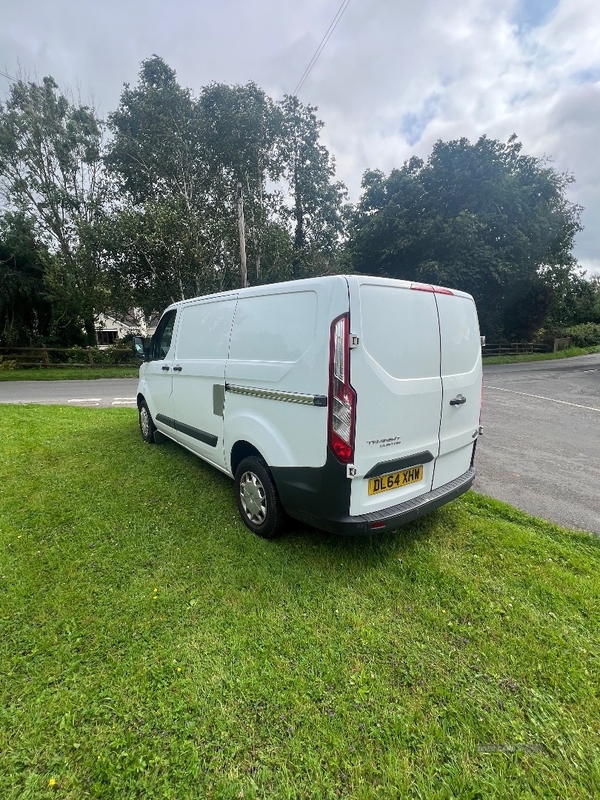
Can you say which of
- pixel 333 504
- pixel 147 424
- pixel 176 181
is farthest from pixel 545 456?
pixel 176 181

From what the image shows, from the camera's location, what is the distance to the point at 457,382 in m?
3.08

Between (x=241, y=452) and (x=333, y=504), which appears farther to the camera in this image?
(x=241, y=452)

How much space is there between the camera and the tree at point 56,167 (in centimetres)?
1727

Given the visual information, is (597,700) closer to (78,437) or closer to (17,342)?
(78,437)

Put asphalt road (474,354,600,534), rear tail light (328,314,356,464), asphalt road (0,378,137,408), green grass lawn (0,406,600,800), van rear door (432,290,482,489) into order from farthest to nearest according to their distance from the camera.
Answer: asphalt road (0,378,137,408), asphalt road (474,354,600,534), van rear door (432,290,482,489), rear tail light (328,314,356,464), green grass lawn (0,406,600,800)

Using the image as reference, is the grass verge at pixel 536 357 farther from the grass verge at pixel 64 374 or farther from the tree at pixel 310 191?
the grass verge at pixel 64 374

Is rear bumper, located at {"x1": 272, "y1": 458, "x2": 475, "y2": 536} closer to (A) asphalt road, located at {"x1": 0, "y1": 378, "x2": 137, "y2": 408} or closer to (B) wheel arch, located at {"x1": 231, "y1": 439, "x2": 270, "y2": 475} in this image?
(B) wheel arch, located at {"x1": 231, "y1": 439, "x2": 270, "y2": 475}

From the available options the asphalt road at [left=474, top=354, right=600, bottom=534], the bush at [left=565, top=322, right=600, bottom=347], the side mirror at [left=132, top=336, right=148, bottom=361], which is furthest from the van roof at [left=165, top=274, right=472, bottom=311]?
the bush at [left=565, top=322, right=600, bottom=347]

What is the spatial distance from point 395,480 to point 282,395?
102 centimetres

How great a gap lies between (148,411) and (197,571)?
132 inches

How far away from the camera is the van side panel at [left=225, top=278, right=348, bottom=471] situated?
8.21 feet

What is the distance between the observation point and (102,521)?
3.50 metres

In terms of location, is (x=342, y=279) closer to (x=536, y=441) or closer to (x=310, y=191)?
(x=536, y=441)

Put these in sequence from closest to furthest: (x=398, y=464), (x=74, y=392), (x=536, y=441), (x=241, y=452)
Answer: (x=398, y=464) → (x=241, y=452) → (x=536, y=441) → (x=74, y=392)
